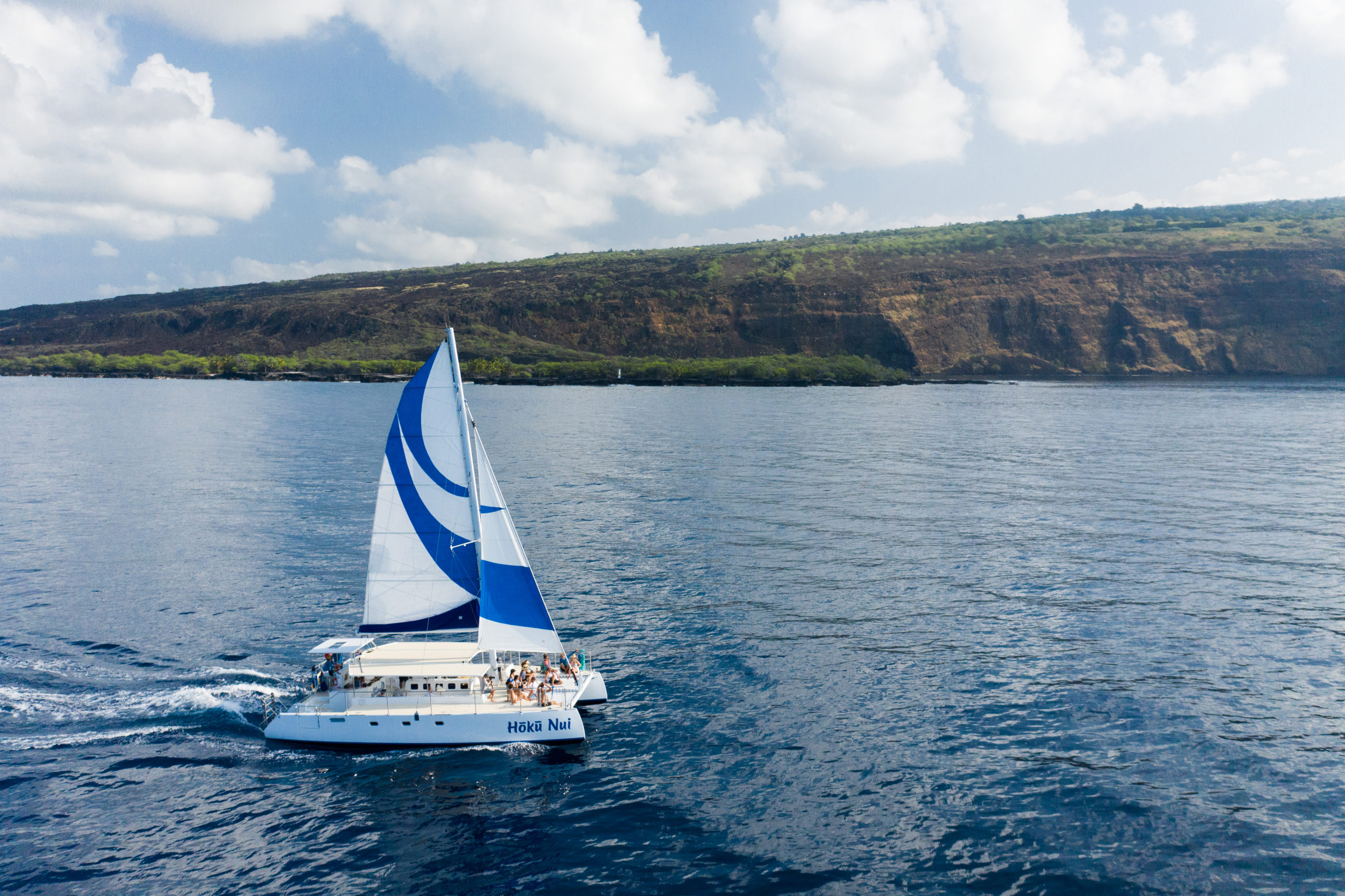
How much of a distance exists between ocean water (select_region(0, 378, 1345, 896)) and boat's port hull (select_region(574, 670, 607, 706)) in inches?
51.3

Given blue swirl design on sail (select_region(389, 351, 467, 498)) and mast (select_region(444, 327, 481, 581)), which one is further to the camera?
blue swirl design on sail (select_region(389, 351, 467, 498))

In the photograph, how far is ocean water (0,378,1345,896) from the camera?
21094mm

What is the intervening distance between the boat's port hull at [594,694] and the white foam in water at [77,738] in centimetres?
1385

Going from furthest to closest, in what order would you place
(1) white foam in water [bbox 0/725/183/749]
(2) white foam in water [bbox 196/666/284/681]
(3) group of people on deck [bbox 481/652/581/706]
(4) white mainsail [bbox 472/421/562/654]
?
(2) white foam in water [bbox 196/666/284/681] → (4) white mainsail [bbox 472/421/562/654] → (3) group of people on deck [bbox 481/652/581/706] → (1) white foam in water [bbox 0/725/183/749]

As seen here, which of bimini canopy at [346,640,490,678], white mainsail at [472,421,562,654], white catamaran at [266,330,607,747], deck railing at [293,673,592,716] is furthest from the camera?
white mainsail at [472,421,562,654]

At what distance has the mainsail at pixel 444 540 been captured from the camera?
28.0 metres

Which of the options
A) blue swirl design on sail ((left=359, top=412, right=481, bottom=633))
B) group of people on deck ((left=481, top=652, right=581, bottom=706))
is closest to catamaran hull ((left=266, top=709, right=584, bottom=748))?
group of people on deck ((left=481, top=652, right=581, bottom=706))

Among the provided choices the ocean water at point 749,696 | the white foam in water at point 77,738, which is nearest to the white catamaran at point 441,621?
the ocean water at point 749,696

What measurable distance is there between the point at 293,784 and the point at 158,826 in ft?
11.5

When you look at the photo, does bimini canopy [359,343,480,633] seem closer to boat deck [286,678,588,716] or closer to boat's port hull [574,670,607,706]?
boat deck [286,678,588,716]

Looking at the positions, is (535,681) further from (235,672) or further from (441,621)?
(235,672)

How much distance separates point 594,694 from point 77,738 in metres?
17.3

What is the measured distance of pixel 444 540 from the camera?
29.1m

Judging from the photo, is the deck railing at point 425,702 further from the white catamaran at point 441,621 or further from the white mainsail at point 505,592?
the white mainsail at point 505,592
